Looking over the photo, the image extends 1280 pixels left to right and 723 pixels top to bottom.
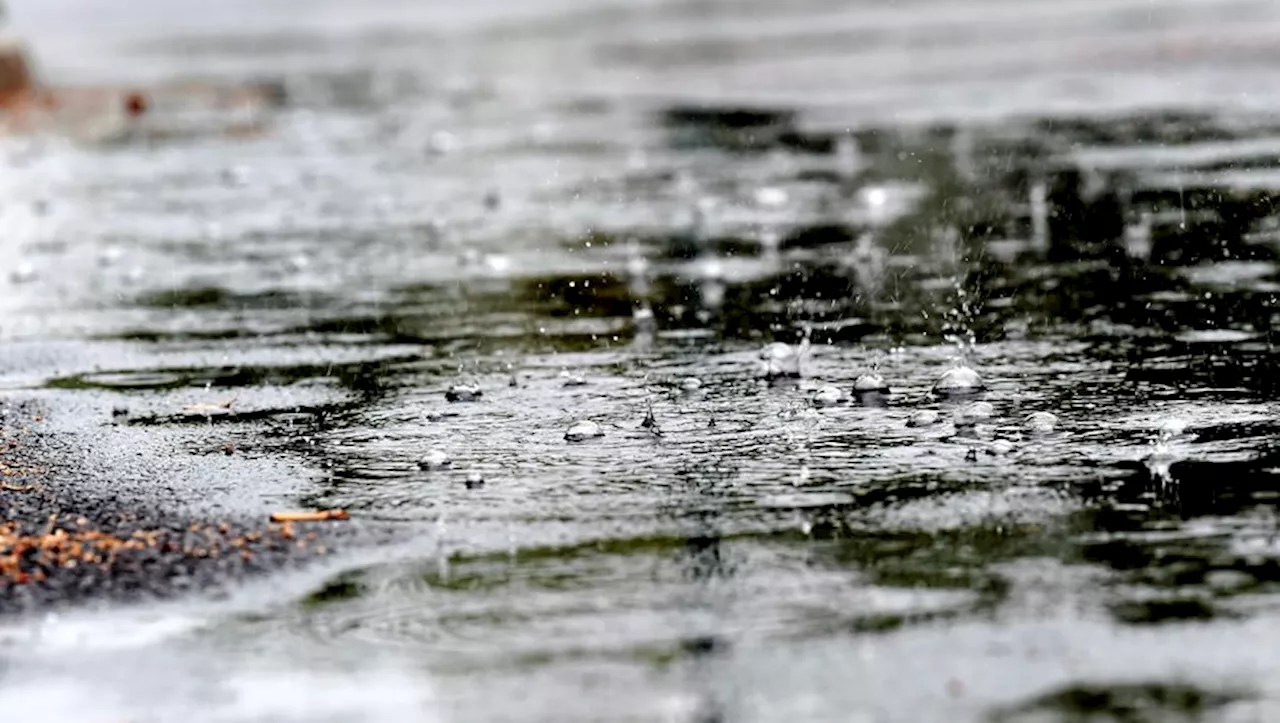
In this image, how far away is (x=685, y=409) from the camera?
6.29 m

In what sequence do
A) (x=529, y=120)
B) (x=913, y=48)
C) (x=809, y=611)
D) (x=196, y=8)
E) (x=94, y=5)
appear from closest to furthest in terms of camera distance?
1. (x=809, y=611)
2. (x=529, y=120)
3. (x=913, y=48)
4. (x=196, y=8)
5. (x=94, y=5)

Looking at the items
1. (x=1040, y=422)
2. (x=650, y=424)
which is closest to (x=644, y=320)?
(x=650, y=424)

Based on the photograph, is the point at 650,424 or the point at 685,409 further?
the point at 685,409

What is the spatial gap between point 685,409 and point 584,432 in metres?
0.44

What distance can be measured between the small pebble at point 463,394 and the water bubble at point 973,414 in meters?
1.75

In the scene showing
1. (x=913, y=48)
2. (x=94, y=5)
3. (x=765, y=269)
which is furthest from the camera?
(x=94, y=5)

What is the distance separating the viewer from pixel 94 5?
38375 mm

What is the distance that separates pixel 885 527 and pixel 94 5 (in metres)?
36.4

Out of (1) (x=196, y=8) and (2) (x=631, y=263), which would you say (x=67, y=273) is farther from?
(1) (x=196, y=8)

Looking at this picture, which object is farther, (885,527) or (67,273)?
(67,273)

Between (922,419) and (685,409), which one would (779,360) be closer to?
(685,409)

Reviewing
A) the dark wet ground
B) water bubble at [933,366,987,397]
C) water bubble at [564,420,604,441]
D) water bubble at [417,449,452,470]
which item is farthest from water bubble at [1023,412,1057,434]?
water bubble at [417,449,452,470]

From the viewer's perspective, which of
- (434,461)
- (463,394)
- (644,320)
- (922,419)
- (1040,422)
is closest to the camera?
(434,461)

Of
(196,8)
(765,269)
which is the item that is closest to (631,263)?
(765,269)
